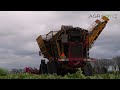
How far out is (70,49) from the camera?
46.0 ft

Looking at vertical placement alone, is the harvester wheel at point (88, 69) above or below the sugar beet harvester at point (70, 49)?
below

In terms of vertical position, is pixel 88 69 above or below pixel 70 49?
below

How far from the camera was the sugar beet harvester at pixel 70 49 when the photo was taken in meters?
13.9

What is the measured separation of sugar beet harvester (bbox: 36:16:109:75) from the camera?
13883mm

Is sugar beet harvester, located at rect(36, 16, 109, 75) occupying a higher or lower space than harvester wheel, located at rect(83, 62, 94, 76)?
higher
